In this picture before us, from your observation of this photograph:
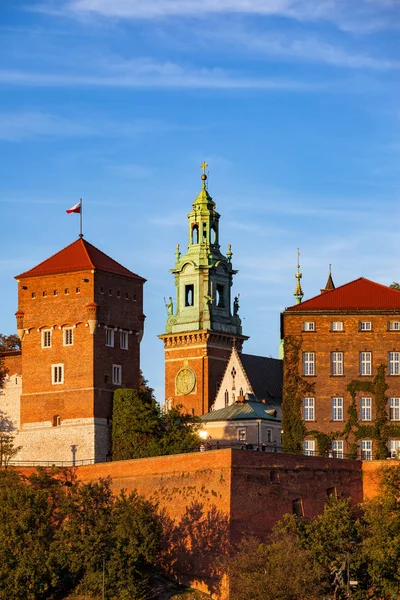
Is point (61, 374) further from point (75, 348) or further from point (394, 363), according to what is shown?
point (394, 363)

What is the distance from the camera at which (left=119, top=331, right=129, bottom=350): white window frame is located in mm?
125188

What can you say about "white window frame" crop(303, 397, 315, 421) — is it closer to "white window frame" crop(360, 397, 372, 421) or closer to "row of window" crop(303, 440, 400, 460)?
"row of window" crop(303, 440, 400, 460)

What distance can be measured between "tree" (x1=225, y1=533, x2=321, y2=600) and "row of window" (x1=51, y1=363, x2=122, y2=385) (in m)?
25.8

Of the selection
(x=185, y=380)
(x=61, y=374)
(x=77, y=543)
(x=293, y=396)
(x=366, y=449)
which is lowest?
(x=77, y=543)

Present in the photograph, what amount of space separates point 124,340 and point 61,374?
478cm

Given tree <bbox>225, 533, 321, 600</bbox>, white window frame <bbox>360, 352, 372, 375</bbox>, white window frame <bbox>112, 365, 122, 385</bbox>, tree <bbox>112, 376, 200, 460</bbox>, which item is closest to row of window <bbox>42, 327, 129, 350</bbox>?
white window frame <bbox>112, 365, 122, 385</bbox>

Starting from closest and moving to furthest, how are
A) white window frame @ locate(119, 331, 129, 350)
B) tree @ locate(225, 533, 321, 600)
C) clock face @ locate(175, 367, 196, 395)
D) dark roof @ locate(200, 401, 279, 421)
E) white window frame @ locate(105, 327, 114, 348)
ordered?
tree @ locate(225, 533, 321, 600)
white window frame @ locate(105, 327, 114, 348)
white window frame @ locate(119, 331, 129, 350)
dark roof @ locate(200, 401, 279, 421)
clock face @ locate(175, 367, 196, 395)

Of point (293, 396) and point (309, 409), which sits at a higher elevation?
point (293, 396)

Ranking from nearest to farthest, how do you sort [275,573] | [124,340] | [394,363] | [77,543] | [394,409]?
[275,573], [77,543], [394,409], [394,363], [124,340]

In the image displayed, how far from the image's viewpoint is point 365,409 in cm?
11325

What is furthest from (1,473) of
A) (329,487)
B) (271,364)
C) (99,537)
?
(271,364)

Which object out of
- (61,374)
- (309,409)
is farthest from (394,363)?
(61,374)

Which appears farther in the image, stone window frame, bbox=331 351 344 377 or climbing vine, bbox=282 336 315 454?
stone window frame, bbox=331 351 344 377

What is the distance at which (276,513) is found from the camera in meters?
105
